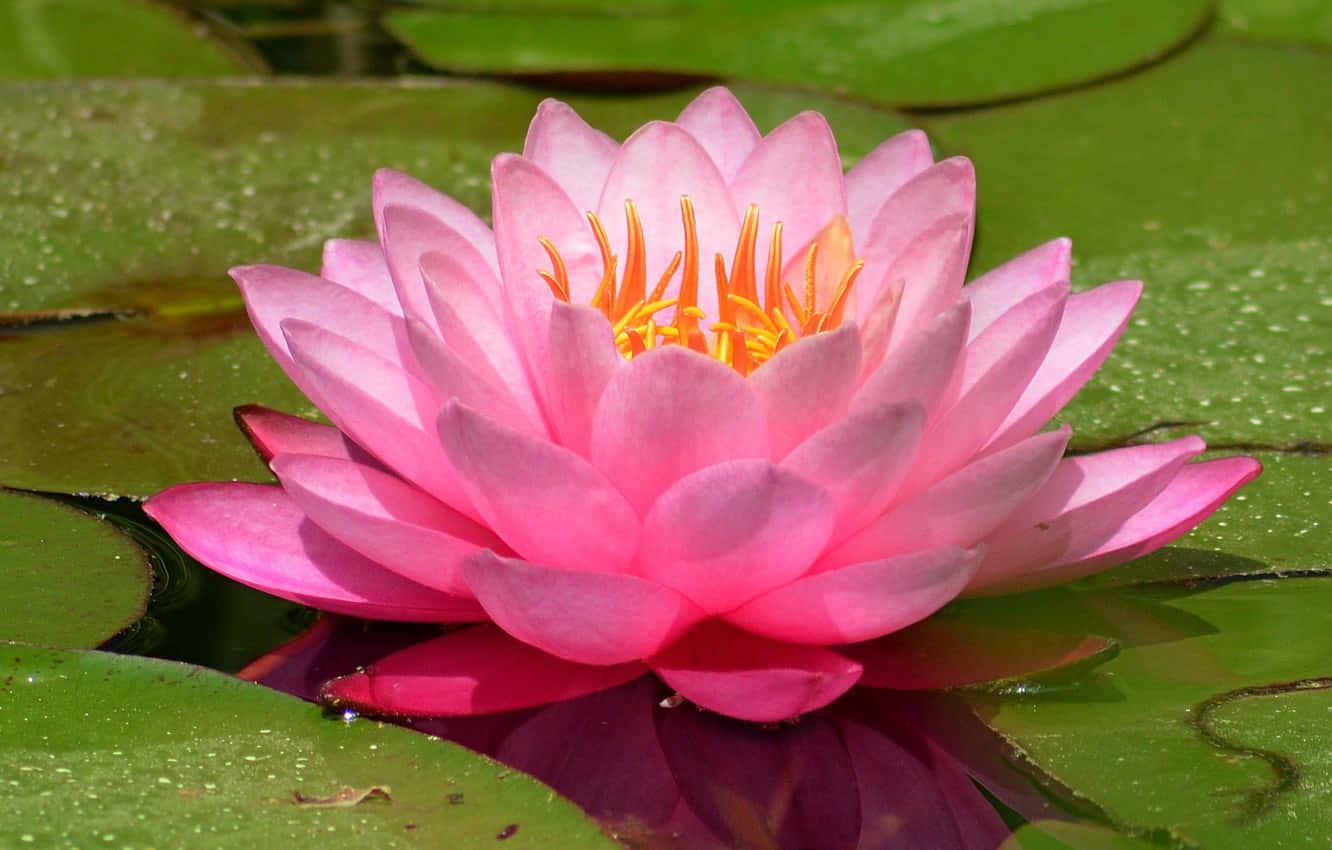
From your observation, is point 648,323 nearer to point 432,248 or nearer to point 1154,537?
point 432,248

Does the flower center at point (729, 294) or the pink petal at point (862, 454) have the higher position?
the flower center at point (729, 294)

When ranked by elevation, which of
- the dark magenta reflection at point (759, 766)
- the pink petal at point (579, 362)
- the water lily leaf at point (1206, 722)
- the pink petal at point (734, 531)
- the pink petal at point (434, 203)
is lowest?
the water lily leaf at point (1206, 722)

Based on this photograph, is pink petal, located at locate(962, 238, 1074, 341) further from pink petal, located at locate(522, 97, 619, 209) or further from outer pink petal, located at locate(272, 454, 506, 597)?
outer pink petal, located at locate(272, 454, 506, 597)

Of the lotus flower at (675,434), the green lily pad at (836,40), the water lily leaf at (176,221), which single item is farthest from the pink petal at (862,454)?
the green lily pad at (836,40)

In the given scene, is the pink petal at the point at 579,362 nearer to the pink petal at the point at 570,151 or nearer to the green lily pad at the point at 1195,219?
the pink petal at the point at 570,151

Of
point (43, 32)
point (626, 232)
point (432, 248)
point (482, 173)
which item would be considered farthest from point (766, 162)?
point (43, 32)

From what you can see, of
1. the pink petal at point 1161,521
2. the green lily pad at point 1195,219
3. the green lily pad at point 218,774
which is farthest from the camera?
the green lily pad at point 1195,219

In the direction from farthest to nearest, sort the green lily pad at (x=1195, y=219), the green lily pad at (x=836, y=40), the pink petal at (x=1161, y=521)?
the green lily pad at (x=836, y=40) → the green lily pad at (x=1195, y=219) → the pink petal at (x=1161, y=521)
